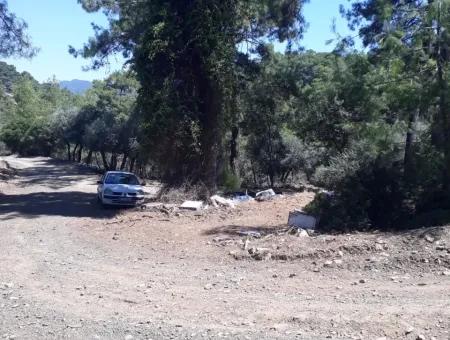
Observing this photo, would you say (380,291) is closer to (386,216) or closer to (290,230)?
(290,230)

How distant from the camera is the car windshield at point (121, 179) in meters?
21.6

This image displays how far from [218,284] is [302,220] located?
16.8ft

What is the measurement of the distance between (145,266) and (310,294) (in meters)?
3.63

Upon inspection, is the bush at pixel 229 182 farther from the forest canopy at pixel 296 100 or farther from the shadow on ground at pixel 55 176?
the shadow on ground at pixel 55 176

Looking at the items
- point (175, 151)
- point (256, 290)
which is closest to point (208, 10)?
point (175, 151)

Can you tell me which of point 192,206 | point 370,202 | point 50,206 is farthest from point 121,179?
point 370,202

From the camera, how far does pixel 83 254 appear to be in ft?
37.4

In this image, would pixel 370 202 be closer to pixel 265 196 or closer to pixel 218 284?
pixel 218 284

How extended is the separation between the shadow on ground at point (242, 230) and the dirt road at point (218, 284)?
0.17ft

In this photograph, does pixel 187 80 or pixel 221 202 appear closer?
pixel 221 202

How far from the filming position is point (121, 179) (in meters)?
21.9

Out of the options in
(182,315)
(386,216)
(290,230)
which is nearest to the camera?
(182,315)

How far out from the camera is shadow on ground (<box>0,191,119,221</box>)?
18.6 meters

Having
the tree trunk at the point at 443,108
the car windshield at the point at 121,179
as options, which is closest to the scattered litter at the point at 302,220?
the tree trunk at the point at 443,108
